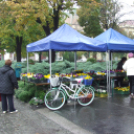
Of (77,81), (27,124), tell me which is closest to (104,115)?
(77,81)

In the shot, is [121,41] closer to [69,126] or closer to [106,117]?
[106,117]

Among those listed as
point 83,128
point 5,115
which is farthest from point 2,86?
point 83,128

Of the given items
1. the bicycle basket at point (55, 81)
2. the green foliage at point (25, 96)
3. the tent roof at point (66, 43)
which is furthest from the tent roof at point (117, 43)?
the green foliage at point (25, 96)

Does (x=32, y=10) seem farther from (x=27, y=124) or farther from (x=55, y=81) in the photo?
(x=27, y=124)

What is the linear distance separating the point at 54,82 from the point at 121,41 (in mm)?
3634

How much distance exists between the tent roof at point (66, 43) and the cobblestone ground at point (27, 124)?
216cm

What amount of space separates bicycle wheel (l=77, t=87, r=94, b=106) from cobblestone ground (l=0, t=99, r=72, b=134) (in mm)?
1433

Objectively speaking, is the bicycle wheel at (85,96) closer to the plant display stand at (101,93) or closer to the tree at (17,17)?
the plant display stand at (101,93)

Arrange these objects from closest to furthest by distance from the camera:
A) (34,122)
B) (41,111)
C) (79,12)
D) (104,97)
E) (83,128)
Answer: (83,128) < (34,122) < (41,111) < (104,97) < (79,12)

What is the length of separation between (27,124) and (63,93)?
61.0 inches

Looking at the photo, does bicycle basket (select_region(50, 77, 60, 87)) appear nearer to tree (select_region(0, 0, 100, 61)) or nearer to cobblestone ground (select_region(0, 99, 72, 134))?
cobblestone ground (select_region(0, 99, 72, 134))

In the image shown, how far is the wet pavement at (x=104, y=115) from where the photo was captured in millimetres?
4177

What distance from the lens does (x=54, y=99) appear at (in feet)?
18.5

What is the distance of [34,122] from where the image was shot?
4.67 meters
